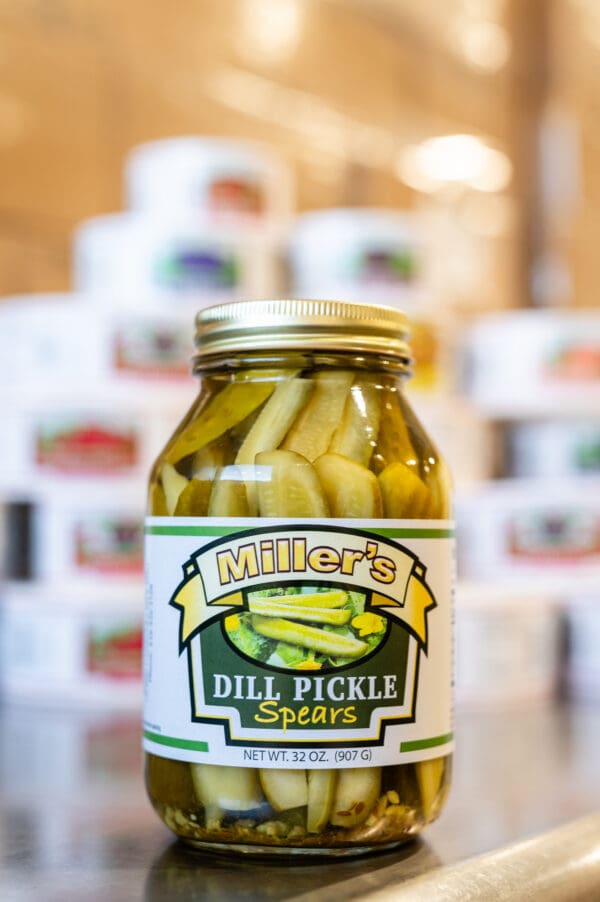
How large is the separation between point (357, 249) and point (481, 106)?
0.97 m

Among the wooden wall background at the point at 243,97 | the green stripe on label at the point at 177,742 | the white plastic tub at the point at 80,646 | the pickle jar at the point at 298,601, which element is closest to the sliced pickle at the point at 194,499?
the pickle jar at the point at 298,601

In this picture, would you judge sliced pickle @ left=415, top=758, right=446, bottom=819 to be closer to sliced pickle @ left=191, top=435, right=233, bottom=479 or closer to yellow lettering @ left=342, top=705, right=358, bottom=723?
yellow lettering @ left=342, top=705, right=358, bottom=723

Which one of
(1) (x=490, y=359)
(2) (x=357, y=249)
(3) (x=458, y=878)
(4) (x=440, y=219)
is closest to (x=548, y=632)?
(1) (x=490, y=359)

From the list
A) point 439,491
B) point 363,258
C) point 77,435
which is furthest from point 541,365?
point 439,491

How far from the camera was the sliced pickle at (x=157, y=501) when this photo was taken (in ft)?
1.82

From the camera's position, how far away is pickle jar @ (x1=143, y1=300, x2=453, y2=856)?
20.2 inches

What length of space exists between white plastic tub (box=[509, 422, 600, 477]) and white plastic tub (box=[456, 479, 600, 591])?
0.04 metres

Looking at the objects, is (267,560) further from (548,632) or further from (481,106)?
(481,106)

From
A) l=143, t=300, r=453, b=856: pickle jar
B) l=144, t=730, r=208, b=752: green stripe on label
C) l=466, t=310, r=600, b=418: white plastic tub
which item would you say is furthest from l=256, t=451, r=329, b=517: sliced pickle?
l=466, t=310, r=600, b=418: white plastic tub

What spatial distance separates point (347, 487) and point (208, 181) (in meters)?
0.77

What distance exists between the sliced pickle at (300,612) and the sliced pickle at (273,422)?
0.13 feet

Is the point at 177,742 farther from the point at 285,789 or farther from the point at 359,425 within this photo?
the point at 359,425

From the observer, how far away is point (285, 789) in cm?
51

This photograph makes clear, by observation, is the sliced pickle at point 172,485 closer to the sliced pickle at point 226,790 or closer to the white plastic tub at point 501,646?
the sliced pickle at point 226,790
